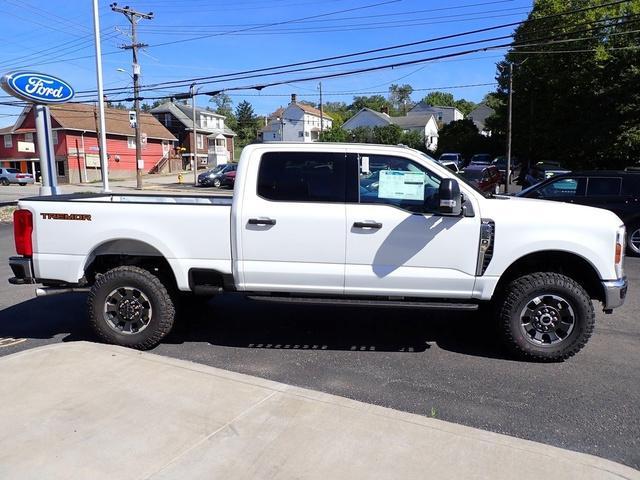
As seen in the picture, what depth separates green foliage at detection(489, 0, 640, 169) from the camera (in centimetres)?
3378

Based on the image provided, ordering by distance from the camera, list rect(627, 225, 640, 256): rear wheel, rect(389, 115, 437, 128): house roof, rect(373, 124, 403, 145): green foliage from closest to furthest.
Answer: rect(627, 225, 640, 256): rear wheel → rect(373, 124, 403, 145): green foliage → rect(389, 115, 437, 128): house roof

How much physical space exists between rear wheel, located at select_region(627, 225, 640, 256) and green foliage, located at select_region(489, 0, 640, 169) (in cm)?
2218

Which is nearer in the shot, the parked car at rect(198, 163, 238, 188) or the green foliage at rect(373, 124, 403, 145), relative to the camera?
the parked car at rect(198, 163, 238, 188)

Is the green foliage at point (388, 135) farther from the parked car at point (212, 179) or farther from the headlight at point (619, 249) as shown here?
the headlight at point (619, 249)

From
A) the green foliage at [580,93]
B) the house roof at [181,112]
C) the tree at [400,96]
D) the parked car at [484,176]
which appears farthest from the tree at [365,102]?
the parked car at [484,176]

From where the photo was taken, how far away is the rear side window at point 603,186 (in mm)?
10781

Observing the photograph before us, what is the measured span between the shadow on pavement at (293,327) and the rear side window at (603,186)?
6088 mm

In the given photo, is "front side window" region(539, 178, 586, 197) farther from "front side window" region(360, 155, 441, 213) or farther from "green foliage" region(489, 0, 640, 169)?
"green foliage" region(489, 0, 640, 169)

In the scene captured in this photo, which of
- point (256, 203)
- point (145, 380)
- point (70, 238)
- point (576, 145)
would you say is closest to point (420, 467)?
point (145, 380)

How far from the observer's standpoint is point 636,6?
35.3 meters

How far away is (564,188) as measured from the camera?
448 inches

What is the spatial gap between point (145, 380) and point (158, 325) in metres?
0.92

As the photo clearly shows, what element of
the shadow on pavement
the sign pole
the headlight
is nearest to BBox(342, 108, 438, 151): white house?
the sign pole

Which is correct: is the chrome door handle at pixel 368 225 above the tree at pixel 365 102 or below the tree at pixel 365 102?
below
